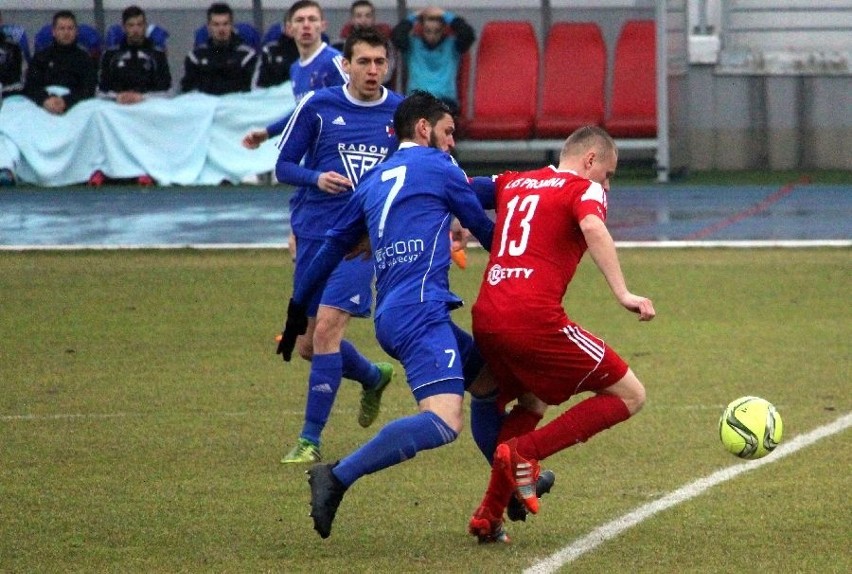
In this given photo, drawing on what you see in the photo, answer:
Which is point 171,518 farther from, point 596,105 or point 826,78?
point 826,78

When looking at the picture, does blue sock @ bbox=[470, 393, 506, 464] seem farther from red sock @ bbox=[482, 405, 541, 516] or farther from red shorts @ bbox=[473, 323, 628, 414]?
red shorts @ bbox=[473, 323, 628, 414]

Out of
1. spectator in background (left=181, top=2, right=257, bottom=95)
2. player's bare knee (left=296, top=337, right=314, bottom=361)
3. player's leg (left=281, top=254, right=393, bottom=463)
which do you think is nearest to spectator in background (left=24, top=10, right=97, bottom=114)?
spectator in background (left=181, top=2, right=257, bottom=95)

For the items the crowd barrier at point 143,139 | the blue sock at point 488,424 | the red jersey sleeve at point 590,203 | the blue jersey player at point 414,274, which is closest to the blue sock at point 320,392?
the blue jersey player at point 414,274

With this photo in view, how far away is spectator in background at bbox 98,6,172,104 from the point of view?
20562mm

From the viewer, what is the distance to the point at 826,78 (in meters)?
22.2

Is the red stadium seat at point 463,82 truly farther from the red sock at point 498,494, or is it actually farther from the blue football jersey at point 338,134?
the red sock at point 498,494

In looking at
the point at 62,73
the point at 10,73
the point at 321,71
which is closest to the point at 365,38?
the point at 321,71

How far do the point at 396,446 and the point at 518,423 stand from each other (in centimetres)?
64

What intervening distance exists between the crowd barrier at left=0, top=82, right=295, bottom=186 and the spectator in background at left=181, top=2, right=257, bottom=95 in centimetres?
43

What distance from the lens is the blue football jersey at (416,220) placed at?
19.9 ft

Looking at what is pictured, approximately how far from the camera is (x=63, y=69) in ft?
67.3

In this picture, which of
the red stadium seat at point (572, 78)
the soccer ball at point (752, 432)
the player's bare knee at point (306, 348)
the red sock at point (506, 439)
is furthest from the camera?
the red stadium seat at point (572, 78)

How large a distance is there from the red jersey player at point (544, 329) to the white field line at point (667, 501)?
0.76 ft

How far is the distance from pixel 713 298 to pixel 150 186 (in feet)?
31.9
